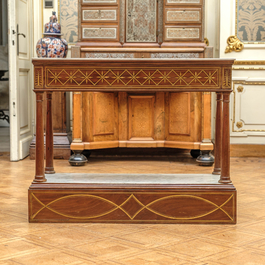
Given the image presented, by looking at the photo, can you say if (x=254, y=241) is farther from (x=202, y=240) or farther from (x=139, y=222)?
(x=139, y=222)

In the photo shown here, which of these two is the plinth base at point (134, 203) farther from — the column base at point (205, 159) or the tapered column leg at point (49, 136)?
the column base at point (205, 159)

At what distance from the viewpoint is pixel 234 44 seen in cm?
490

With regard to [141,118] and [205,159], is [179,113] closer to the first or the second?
[141,118]

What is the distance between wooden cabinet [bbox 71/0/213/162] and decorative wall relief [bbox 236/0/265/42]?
2.23 ft

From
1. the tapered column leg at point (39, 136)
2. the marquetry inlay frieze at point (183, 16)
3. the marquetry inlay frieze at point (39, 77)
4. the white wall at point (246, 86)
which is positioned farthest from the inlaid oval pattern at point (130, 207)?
the white wall at point (246, 86)

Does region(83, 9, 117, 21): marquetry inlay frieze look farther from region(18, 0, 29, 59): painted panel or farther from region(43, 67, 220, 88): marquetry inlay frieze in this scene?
region(43, 67, 220, 88): marquetry inlay frieze

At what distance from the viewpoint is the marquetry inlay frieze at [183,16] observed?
4398 millimetres

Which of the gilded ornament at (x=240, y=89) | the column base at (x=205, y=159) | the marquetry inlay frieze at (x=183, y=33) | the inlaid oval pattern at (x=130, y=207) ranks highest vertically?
the marquetry inlay frieze at (x=183, y=33)

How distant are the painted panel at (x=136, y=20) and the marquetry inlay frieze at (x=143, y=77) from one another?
2076 millimetres

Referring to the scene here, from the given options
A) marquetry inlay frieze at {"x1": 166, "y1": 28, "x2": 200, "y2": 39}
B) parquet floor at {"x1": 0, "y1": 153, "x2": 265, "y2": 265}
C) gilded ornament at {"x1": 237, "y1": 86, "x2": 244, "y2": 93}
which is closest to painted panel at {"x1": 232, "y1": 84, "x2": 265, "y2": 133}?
gilded ornament at {"x1": 237, "y1": 86, "x2": 244, "y2": 93}

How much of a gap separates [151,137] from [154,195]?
2.11 meters

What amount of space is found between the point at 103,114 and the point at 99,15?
92cm

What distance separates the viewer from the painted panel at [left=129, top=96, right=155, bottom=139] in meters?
4.57

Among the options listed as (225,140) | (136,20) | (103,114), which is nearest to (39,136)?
(225,140)
